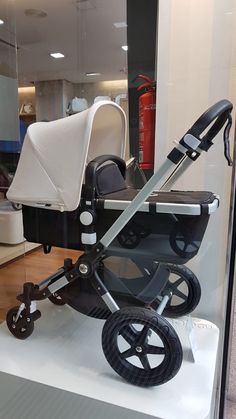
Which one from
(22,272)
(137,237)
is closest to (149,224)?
(137,237)

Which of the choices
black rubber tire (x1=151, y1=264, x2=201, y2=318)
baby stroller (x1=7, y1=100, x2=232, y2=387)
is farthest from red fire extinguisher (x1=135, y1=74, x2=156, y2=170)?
black rubber tire (x1=151, y1=264, x2=201, y2=318)

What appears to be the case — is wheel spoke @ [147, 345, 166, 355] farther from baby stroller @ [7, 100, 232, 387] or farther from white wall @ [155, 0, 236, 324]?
white wall @ [155, 0, 236, 324]

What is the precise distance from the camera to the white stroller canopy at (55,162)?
1018 mm

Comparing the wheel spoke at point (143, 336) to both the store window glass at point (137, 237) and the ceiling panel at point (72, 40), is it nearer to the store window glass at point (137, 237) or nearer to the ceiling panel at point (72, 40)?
the store window glass at point (137, 237)

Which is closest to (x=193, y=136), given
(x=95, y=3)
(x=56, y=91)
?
(x=95, y=3)

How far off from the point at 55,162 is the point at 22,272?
1551mm

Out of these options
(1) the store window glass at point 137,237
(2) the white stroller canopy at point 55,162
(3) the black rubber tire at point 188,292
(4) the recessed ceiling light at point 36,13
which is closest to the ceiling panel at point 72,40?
(4) the recessed ceiling light at point 36,13

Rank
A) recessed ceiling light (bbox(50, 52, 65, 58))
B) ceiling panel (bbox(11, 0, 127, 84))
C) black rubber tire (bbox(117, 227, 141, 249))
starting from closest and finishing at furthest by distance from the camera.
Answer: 1. black rubber tire (bbox(117, 227, 141, 249))
2. ceiling panel (bbox(11, 0, 127, 84))
3. recessed ceiling light (bbox(50, 52, 65, 58))

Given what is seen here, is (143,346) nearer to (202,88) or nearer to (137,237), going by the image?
(137,237)

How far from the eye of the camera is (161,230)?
106 cm

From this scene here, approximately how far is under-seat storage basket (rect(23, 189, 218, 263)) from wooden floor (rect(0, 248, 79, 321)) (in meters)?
0.53

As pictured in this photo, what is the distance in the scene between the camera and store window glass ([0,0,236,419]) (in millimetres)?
951

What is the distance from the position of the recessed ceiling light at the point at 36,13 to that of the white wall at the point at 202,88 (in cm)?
192

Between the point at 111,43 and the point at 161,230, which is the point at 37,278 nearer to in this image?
the point at 161,230
